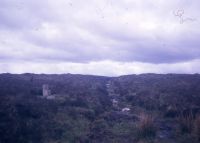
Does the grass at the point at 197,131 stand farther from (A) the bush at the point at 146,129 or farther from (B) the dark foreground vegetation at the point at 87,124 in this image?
(A) the bush at the point at 146,129

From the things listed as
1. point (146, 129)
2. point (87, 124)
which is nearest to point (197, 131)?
point (146, 129)

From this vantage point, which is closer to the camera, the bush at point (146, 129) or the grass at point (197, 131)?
the grass at point (197, 131)

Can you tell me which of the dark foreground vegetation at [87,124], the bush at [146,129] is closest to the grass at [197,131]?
the dark foreground vegetation at [87,124]

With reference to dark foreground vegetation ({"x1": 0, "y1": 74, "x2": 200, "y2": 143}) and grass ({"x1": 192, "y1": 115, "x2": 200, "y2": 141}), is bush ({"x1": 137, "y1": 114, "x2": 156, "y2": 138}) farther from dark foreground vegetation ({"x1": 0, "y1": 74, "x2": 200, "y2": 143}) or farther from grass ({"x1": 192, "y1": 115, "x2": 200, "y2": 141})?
grass ({"x1": 192, "y1": 115, "x2": 200, "y2": 141})

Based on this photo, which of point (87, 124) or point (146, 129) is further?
point (87, 124)

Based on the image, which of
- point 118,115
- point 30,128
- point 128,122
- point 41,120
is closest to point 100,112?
point 118,115

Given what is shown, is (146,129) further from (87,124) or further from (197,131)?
(87,124)

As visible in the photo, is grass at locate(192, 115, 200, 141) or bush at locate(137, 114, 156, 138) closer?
grass at locate(192, 115, 200, 141)

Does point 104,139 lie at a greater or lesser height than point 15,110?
lesser

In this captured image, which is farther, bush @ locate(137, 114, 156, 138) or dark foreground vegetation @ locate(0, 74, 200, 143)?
bush @ locate(137, 114, 156, 138)

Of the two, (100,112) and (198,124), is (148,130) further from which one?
(100,112)

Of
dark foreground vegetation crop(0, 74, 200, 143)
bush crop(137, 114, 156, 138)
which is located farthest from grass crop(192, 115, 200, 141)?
bush crop(137, 114, 156, 138)
